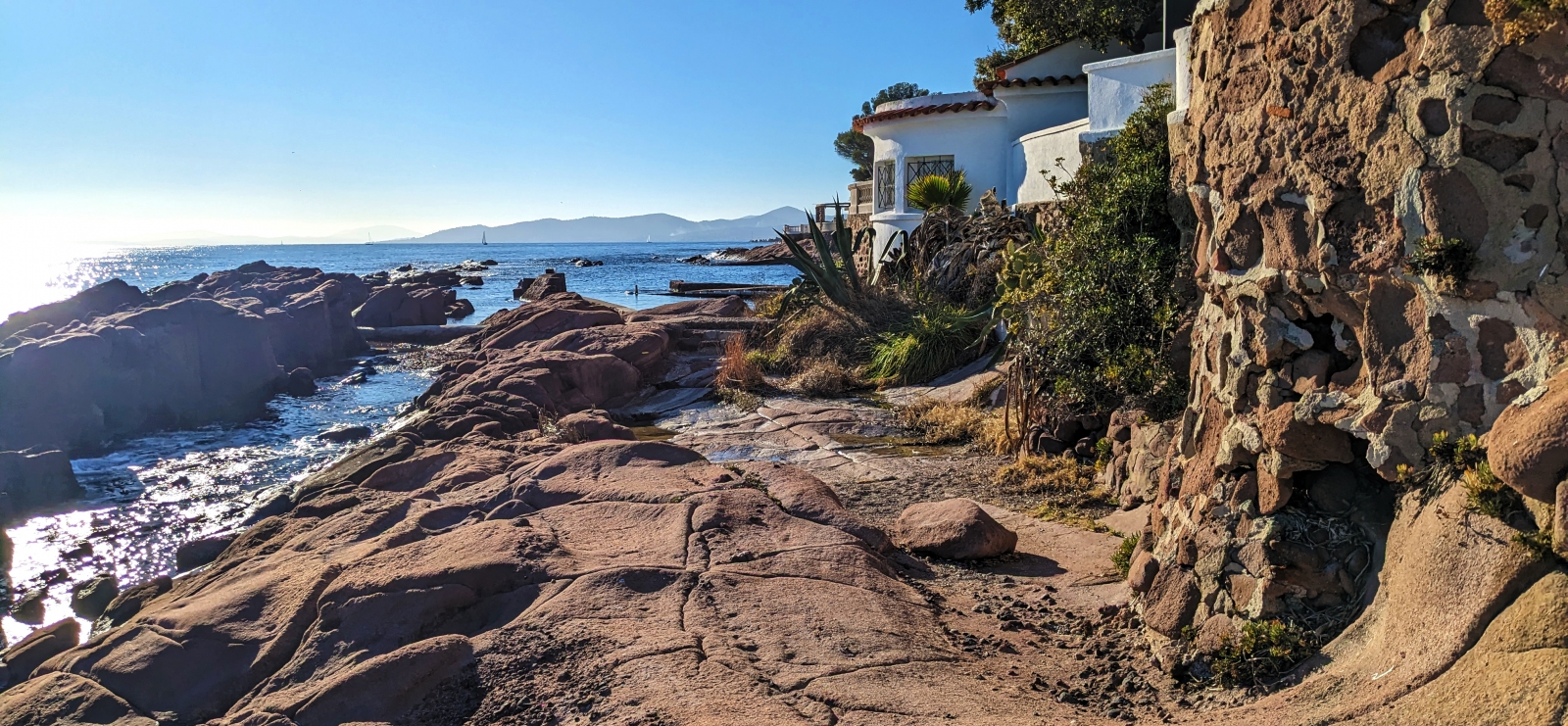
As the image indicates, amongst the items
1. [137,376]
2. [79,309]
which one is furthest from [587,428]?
[79,309]

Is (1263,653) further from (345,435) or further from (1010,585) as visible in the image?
(345,435)

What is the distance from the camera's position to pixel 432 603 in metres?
4.73

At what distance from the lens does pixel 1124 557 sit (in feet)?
18.1

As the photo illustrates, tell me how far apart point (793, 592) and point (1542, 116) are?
11.3 ft

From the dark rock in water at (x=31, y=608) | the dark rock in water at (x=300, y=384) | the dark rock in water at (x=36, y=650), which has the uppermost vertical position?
the dark rock in water at (x=300, y=384)

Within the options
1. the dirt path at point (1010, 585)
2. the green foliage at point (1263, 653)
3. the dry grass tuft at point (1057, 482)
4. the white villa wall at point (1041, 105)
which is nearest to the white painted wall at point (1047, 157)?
the white villa wall at point (1041, 105)

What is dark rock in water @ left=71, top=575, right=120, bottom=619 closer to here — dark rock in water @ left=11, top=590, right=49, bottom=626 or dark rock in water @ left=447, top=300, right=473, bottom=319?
dark rock in water @ left=11, top=590, right=49, bottom=626

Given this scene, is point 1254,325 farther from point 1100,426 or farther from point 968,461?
point 968,461

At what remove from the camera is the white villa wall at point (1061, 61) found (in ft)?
58.0

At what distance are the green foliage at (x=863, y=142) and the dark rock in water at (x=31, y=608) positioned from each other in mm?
35772

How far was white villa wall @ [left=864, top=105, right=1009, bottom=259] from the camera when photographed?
60.6ft

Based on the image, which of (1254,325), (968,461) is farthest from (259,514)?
(1254,325)

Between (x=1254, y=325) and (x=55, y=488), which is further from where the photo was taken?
(x=55, y=488)

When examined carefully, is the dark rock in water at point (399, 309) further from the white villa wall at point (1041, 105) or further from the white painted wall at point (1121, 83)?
the white painted wall at point (1121, 83)
